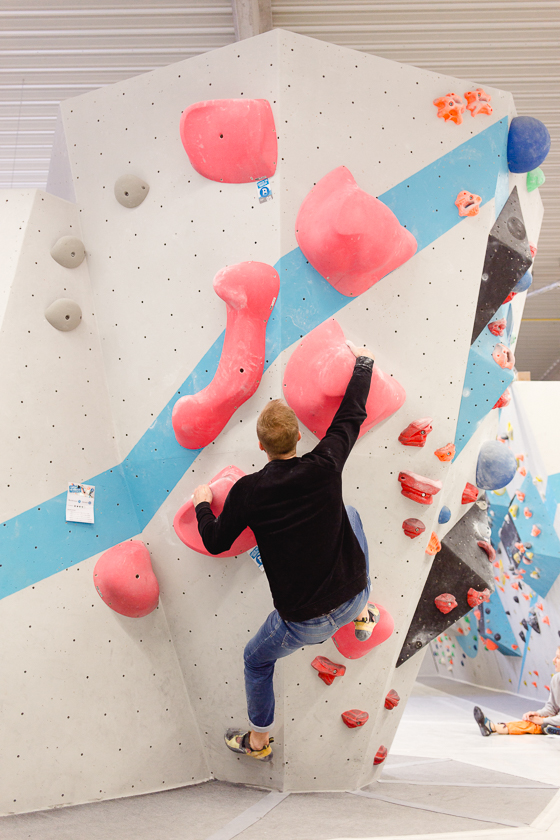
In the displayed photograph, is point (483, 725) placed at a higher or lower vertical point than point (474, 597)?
lower

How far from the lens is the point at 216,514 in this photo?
2.51 metres

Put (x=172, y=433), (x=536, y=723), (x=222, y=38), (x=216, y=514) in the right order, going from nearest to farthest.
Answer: (x=216, y=514)
(x=172, y=433)
(x=222, y=38)
(x=536, y=723)

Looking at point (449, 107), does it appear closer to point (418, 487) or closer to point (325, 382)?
point (325, 382)

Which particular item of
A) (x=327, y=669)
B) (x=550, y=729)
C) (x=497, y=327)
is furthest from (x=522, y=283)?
(x=550, y=729)

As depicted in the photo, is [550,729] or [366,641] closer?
[366,641]

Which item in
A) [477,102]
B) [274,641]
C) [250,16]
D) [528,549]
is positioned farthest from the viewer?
[528,549]

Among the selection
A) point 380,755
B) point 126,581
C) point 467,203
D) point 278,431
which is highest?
point 467,203

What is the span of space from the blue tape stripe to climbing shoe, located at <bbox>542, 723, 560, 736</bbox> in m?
3.85

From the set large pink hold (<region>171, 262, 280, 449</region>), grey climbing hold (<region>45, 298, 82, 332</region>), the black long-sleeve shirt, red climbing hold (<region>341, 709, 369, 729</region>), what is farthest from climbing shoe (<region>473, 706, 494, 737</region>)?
grey climbing hold (<region>45, 298, 82, 332</region>)

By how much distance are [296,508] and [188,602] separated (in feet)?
3.50

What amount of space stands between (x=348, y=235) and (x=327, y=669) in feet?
6.00

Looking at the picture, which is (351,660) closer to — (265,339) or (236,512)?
(236,512)

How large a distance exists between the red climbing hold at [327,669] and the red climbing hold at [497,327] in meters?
1.71

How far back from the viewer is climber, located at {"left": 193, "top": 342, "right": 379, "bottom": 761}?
197cm
